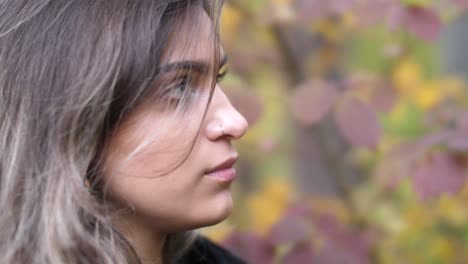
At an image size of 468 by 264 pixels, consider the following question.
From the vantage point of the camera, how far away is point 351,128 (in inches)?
79.2

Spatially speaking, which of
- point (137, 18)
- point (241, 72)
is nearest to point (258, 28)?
point (241, 72)

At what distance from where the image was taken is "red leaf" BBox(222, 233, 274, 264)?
213 cm

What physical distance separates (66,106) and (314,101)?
89 cm

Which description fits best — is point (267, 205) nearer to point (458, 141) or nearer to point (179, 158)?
point (458, 141)

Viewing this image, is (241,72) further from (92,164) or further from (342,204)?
(92,164)

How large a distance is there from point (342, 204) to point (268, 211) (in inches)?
10.2

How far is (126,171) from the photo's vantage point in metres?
1.40

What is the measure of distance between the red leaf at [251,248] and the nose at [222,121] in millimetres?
728

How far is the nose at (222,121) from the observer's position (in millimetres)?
1434

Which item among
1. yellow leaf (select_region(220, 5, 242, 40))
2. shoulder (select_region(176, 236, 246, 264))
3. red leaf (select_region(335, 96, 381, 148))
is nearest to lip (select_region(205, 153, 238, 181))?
shoulder (select_region(176, 236, 246, 264))

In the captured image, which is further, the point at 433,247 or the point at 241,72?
the point at 433,247

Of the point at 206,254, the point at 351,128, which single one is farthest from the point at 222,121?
the point at 351,128

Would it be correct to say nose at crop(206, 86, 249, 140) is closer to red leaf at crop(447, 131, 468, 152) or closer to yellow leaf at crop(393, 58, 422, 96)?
red leaf at crop(447, 131, 468, 152)

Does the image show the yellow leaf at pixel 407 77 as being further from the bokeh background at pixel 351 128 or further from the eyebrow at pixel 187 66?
the eyebrow at pixel 187 66
